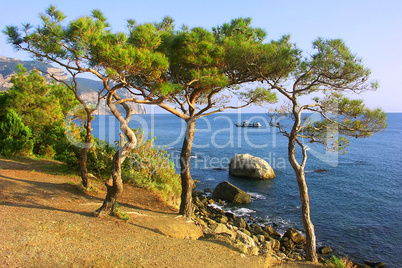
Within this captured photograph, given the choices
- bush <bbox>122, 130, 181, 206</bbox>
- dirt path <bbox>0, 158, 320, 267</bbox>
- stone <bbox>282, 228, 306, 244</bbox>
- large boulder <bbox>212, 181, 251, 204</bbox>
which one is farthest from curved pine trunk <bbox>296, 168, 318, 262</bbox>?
large boulder <bbox>212, 181, 251, 204</bbox>

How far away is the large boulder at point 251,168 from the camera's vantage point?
26.7 meters

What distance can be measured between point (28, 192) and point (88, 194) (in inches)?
79.5

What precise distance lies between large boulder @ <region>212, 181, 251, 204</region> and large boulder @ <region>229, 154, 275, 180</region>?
6662 mm

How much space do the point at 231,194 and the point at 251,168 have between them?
753 centimetres

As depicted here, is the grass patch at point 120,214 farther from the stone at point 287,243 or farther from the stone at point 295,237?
the stone at point 295,237

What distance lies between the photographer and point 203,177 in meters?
27.8

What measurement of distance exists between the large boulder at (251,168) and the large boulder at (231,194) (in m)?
6.66

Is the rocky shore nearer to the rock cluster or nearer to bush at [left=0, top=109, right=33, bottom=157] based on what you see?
the rock cluster

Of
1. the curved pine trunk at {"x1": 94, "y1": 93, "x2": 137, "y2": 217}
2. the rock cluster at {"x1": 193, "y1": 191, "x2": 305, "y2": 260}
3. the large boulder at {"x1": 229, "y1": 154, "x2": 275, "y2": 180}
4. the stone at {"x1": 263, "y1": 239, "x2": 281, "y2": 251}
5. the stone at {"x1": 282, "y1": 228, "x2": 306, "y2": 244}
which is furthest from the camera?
the large boulder at {"x1": 229, "y1": 154, "x2": 275, "y2": 180}

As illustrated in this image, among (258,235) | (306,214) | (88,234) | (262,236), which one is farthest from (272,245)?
(88,234)

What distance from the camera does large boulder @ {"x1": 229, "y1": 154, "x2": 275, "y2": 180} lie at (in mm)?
26672

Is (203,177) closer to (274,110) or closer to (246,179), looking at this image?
(246,179)

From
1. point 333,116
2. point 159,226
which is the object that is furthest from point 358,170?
point 159,226

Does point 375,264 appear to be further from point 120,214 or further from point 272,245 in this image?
point 120,214
